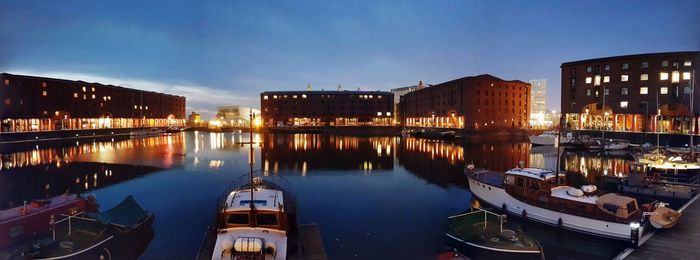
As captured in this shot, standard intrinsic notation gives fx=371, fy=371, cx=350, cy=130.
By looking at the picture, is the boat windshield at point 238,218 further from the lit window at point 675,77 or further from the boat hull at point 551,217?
the lit window at point 675,77

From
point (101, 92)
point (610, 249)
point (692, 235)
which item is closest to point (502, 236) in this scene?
point (610, 249)

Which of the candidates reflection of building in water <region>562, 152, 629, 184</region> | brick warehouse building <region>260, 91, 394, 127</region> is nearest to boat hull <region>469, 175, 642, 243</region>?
reflection of building in water <region>562, 152, 629, 184</region>

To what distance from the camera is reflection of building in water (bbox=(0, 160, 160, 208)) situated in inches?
1224

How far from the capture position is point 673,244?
51.4 ft

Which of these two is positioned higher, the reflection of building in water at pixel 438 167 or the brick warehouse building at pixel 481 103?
the brick warehouse building at pixel 481 103

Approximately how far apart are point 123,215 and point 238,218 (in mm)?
8126

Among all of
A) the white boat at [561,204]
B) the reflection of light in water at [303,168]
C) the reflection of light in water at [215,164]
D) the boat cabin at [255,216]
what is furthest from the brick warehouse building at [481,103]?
the boat cabin at [255,216]

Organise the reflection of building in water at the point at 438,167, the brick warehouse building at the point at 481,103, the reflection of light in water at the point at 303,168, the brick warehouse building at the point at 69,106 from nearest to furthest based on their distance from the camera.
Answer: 1. the reflection of building in water at the point at 438,167
2. the reflection of light in water at the point at 303,168
3. the brick warehouse building at the point at 69,106
4. the brick warehouse building at the point at 481,103

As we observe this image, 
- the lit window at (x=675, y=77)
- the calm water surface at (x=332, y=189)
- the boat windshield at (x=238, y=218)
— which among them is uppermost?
the lit window at (x=675, y=77)

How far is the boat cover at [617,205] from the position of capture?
1822 cm

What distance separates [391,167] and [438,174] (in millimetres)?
7975

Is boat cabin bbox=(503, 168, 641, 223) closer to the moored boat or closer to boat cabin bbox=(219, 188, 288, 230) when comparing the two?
the moored boat

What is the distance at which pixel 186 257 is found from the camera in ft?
57.4

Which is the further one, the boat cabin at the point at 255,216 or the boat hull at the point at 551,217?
the boat hull at the point at 551,217
